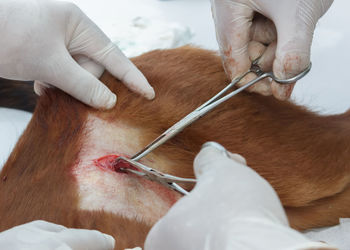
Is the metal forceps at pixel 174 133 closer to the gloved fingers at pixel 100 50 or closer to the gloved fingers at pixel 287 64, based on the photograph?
the gloved fingers at pixel 287 64

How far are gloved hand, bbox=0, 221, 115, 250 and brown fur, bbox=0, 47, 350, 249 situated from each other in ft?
0.41

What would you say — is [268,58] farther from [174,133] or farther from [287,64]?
[174,133]

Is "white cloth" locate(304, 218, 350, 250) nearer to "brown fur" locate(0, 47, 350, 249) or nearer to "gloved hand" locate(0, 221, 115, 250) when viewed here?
"brown fur" locate(0, 47, 350, 249)

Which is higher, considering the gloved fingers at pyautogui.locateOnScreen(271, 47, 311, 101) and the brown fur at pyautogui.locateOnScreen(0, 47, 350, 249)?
the gloved fingers at pyautogui.locateOnScreen(271, 47, 311, 101)

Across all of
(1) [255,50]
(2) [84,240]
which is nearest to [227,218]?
(2) [84,240]

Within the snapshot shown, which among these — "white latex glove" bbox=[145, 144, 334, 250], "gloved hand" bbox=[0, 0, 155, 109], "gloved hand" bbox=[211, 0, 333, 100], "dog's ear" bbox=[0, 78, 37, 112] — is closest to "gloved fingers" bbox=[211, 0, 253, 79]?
"gloved hand" bbox=[211, 0, 333, 100]

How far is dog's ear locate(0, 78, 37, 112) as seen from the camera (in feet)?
4.70

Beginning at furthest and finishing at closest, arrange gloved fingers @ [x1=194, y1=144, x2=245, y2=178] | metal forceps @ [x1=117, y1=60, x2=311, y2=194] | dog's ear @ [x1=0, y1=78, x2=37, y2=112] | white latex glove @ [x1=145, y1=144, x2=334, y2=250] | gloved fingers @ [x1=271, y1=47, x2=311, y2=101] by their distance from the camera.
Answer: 1. dog's ear @ [x1=0, y1=78, x2=37, y2=112]
2. gloved fingers @ [x1=271, y1=47, x2=311, y2=101]
3. metal forceps @ [x1=117, y1=60, x2=311, y2=194]
4. gloved fingers @ [x1=194, y1=144, x2=245, y2=178]
5. white latex glove @ [x1=145, y1=144, x2=334, y2=250]

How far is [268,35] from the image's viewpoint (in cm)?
104

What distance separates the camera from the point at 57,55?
0.94 meters

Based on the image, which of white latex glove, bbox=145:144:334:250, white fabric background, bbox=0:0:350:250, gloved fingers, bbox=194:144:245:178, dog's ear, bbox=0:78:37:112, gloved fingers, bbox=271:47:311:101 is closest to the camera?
white latex glove, bbox=145:144:334:250

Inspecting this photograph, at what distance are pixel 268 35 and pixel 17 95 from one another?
0.97 metres

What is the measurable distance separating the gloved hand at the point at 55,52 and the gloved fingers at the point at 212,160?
325 mm

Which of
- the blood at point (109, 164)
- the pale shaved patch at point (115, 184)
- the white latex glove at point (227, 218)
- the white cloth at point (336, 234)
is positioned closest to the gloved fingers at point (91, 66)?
the pale shaved patch at point (115, 184)
